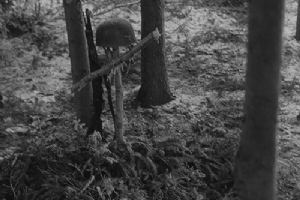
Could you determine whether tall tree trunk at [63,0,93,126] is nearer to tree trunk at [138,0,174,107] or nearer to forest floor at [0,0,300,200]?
forest floor at [0,0,300,200]

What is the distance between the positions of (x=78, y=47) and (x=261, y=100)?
4.33m

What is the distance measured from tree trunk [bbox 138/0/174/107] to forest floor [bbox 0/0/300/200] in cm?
25

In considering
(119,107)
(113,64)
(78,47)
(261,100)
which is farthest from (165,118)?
(261,100)

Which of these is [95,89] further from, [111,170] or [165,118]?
[165,118]

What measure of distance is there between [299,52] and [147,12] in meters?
5.25

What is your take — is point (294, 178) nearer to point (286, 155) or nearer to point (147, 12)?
point (286, 155)

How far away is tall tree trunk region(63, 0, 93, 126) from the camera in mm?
6547

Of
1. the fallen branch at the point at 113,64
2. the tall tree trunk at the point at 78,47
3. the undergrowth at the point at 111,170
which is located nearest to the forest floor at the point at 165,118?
the undergrowth at the point at 111,170

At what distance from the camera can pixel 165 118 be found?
322 inches

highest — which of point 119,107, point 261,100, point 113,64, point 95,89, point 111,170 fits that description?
point 261,100

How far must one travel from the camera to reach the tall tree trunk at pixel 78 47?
655cm

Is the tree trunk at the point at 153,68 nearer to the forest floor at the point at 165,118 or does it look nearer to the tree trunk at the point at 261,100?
the forest floor at the point at 165,118

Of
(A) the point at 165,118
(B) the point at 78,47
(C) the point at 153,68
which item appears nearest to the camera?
(B) the point at 78,47

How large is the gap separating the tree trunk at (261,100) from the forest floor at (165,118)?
291 centimetres
